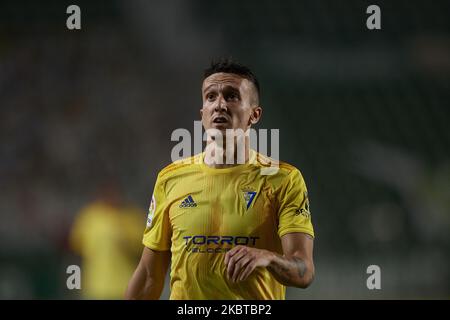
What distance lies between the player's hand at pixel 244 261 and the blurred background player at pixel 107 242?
7.67ft

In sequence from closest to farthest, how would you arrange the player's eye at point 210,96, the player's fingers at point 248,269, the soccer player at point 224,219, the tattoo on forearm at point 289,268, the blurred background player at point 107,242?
the player's fingers at point 248,269, the tattoo on forearm at point 289,268, the soccer player at point 224,219, the player's eye at point 210,96, the blurred background player at point 107,242

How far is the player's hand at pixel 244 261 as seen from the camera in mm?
2188

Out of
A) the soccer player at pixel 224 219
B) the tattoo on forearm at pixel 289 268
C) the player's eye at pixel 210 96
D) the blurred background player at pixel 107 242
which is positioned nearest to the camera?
the tattoo on forearm at pixel 289 268

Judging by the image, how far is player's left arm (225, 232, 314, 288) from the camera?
86.7 inches

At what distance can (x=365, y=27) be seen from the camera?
455 centimetres

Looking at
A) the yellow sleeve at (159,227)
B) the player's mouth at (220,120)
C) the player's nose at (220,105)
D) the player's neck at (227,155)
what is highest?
the player's nose at (220,105)

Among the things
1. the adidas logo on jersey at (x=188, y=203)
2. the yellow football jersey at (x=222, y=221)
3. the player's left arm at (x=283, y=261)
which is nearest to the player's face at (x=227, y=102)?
the yellow football jersey at (x=222, y=221)

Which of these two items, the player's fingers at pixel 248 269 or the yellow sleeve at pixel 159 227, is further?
the yellow sleeve at pixel 159 227

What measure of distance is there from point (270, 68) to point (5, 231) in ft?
8.03

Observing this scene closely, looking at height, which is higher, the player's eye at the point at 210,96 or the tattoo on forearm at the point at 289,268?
the player's eye at the point at 210,96

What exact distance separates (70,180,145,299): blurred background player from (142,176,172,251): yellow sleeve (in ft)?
5.84

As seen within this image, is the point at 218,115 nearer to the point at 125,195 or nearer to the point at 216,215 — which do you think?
the point at 216,215

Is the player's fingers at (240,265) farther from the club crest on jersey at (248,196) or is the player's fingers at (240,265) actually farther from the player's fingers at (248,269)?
the club crest on jersey at (248,196)

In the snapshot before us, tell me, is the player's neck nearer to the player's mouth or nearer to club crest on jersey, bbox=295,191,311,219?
the player's mouth
